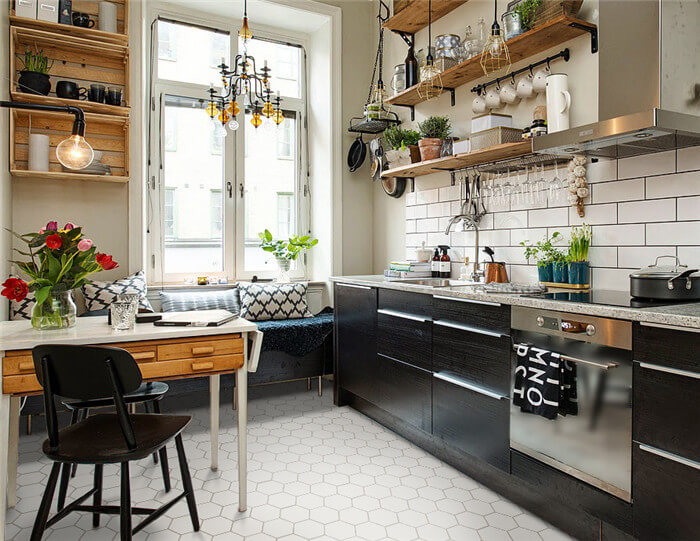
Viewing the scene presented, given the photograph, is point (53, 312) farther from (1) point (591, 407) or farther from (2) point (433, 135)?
(2) point (433, 135)

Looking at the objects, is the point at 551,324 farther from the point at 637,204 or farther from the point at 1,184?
the point at 1,184

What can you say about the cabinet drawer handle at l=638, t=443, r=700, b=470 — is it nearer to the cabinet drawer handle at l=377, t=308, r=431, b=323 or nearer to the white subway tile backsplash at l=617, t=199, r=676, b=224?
the white subway tile backsplash at l=617, t=199, r=676, b=224

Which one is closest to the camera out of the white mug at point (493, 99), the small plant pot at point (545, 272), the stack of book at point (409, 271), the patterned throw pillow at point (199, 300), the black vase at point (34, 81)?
the small plant pot at point (545, 272)

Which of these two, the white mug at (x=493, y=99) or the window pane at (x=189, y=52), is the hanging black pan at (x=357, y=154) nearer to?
the window pane at (x=189, y=52)

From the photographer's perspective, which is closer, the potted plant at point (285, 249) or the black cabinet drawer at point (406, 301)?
the black cabinet drawer at point (406, 301)

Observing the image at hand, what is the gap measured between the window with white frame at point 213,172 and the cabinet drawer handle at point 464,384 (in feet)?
7.72

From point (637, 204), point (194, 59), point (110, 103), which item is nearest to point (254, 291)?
point (110, 103)

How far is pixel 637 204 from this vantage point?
2434 millimetres

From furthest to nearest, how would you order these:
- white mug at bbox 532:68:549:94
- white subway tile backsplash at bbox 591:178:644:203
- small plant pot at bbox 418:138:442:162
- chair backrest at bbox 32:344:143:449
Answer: small plant pot at bbox 418:138:442:162 < white mug at bbox 532:68:549:94 < white subway tile backsplash at bbox 591:178:644:203 < chair backrest at bbox 32:344:143:449

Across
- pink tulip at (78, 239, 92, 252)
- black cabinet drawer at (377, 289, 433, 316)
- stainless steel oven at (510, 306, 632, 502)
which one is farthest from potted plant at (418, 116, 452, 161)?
pink tulip at (78, 239, 92, 252)

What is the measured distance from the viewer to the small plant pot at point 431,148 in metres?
3.43

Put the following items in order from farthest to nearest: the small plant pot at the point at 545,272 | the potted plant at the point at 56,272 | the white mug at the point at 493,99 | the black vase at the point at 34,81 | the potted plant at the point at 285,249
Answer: the potted plant at the point at 285,249, the black vase at the point at 34,81, the white mug at the point at 493,99, the small plant pot at the point at 545,272, the potted plant at the point at 56,272

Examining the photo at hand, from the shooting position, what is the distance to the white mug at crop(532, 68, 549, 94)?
282cm

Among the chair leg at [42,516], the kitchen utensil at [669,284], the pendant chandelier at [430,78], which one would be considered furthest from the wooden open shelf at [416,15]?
the chair leg at [42,516]
